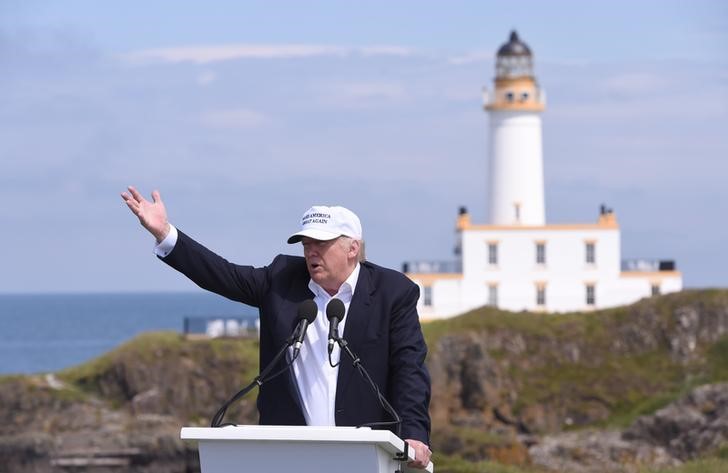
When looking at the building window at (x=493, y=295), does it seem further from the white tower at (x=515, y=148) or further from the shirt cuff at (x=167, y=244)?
the shirt cuff at (x=167, y=244)

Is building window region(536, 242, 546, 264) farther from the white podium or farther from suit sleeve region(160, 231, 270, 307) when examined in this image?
the white podium

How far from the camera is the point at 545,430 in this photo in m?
50.2

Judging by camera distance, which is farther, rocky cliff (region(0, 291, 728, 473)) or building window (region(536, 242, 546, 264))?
building window (region(536, 242, 546, 264))

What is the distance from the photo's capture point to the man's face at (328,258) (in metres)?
7.61

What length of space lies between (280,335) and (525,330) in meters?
47.1

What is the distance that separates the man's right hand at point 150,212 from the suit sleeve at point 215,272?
111mm

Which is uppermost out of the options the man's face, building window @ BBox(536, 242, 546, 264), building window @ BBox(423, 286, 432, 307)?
building window @ BBox(536, 242, 546, 264)

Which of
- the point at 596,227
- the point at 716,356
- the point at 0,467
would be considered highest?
the point at 596,227

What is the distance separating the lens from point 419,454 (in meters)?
7.27

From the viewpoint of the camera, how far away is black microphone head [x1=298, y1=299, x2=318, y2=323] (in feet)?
24.1

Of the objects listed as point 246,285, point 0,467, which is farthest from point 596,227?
point 246,285

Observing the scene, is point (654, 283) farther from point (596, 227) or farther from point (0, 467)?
point (0, 467)

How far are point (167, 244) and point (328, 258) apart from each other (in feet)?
2.72

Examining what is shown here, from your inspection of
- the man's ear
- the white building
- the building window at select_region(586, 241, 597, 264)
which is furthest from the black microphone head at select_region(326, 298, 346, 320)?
the building window at select_region(586, 241, 597, 264)
